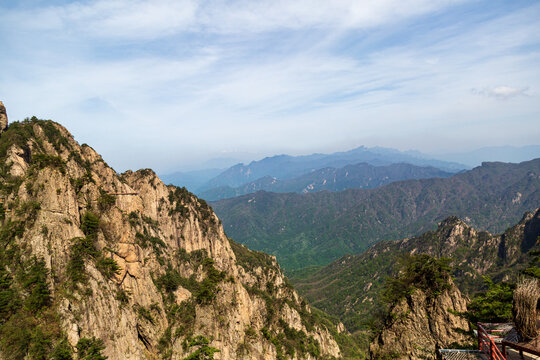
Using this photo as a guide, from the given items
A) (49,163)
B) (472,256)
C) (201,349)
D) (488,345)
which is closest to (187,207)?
(49,163)

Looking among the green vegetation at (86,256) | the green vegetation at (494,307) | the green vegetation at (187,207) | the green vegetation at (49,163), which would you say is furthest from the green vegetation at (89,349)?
the green vegetation at (187,207)

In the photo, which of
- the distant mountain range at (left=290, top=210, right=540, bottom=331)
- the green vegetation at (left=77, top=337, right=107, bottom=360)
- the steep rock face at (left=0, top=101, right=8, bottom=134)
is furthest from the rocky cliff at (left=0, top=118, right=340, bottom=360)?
the distant mountain range at (left=290, top=210, right=540, bottom=331)

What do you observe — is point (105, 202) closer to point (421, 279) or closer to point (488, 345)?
point (421, 279)

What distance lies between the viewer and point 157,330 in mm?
44062

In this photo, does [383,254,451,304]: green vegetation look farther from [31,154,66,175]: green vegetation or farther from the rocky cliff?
[31,154,66,175]: green vegetation

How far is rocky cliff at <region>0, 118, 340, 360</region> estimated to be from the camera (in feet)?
95.1

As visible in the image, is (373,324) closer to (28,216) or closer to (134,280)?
(134,280)

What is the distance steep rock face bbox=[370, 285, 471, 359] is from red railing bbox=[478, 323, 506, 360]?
12.4 meters

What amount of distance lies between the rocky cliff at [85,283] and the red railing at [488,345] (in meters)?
33.3

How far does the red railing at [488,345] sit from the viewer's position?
12.2 metres

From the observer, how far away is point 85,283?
1291 inches

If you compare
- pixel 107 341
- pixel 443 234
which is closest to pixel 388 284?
pixel 107 341

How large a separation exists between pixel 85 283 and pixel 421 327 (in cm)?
3810

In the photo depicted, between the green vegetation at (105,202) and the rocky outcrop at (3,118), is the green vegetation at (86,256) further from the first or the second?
the rocky outcrop at (3,118)
